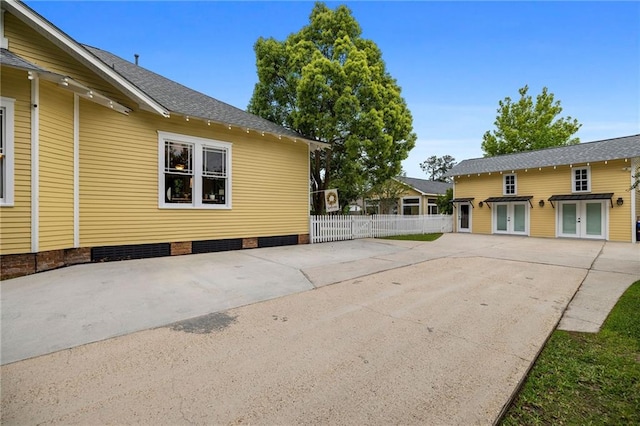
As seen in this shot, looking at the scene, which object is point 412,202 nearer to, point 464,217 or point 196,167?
point 464,217

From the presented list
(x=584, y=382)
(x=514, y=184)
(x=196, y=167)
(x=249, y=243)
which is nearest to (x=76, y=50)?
(x=196, y=167)

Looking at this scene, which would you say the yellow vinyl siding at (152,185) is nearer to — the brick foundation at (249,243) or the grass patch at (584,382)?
the brick foundation at (249,243)

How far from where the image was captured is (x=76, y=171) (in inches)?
265

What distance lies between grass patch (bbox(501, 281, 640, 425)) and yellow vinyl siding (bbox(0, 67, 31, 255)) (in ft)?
26.7

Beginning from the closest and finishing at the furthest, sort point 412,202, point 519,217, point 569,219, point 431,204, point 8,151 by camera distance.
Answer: point 8,151 → point 569,219 → point 519,217 → point 431,204 → point 412,202

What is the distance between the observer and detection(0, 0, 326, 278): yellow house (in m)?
5.59

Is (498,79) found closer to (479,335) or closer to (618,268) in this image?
(618,268)

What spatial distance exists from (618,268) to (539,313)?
18.3 feet

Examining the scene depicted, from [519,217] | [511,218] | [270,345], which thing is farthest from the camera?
[511,218]

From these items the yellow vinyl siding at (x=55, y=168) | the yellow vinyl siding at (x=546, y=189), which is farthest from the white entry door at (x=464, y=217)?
the yellow vinyl siding at (x=55, y=168)

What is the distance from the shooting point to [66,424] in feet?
5.96

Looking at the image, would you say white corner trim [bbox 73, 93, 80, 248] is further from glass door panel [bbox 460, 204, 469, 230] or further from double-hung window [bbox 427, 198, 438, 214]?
double-hung window [bbox 427, 198, 438, 214]

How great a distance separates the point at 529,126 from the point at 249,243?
31310mm

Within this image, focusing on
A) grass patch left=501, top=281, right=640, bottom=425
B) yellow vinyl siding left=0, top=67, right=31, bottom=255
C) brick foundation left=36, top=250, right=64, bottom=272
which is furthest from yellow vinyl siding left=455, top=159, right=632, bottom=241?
yellow vinyl siding left=0, top=67, right=31, bottom=255
